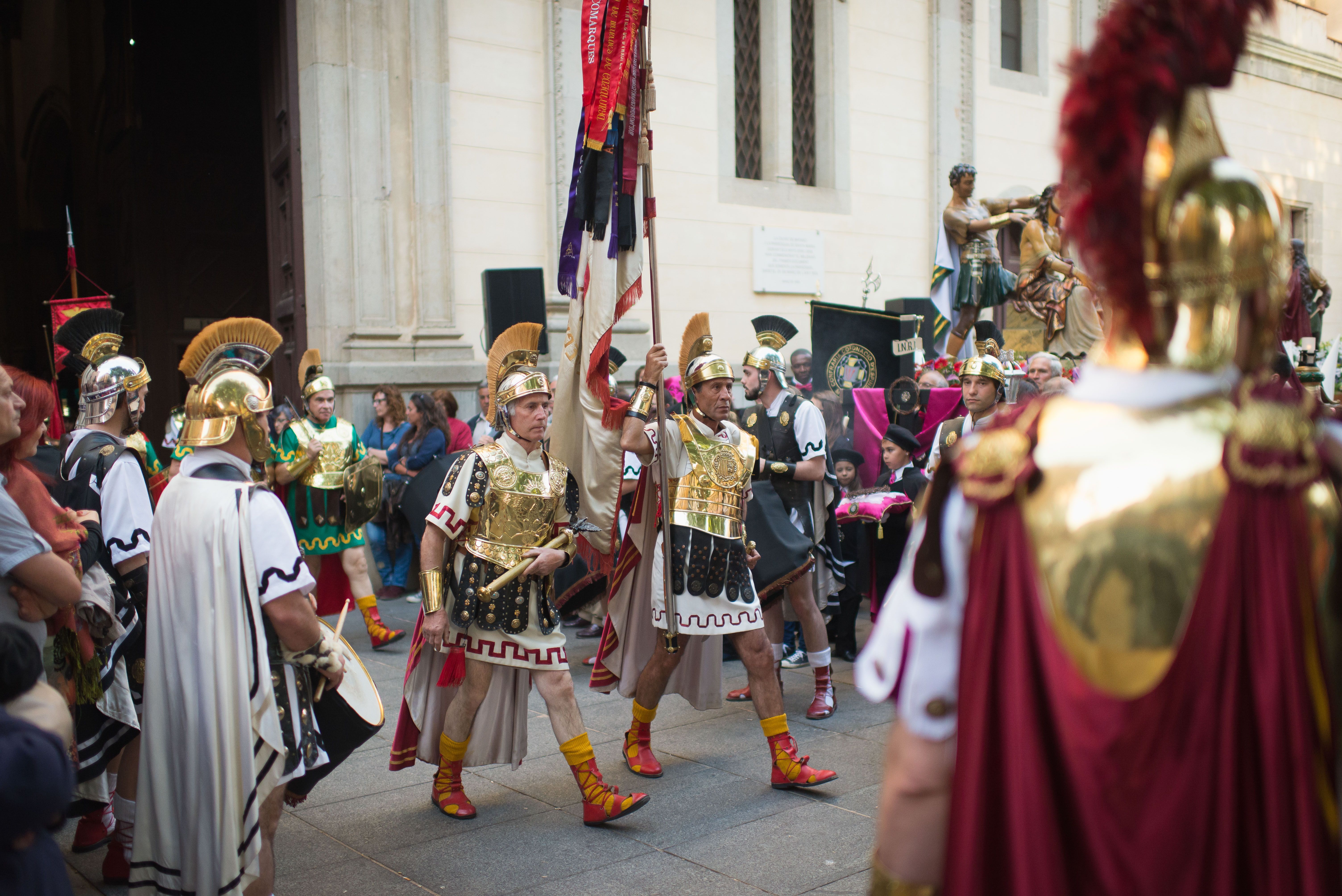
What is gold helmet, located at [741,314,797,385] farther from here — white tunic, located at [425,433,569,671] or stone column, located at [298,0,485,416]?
stone column, located at [298,0,485,416]

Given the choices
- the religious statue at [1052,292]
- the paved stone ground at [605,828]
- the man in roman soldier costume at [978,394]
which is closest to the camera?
the paved stone ground at [605,828]

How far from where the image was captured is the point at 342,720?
3.40 meters

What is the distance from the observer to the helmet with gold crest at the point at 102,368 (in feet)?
14.0

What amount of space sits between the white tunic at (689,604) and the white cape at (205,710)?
1.99m

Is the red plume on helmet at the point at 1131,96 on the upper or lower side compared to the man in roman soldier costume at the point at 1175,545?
upper

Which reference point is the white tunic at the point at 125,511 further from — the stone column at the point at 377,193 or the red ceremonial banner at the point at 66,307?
the stone column at the point at 377,193

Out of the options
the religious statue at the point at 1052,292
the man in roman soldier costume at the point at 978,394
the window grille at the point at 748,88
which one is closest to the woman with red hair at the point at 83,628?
the man in roman soldier costume at the point at 978,394

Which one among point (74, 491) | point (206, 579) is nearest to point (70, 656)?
point (74, 491)

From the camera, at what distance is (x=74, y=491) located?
4.07 metres

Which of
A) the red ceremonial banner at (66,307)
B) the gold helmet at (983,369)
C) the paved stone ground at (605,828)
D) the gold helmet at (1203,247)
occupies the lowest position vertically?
the paved stone ground at (605,828)

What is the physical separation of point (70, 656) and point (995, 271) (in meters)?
9.79

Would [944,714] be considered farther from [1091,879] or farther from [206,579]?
[206,579]

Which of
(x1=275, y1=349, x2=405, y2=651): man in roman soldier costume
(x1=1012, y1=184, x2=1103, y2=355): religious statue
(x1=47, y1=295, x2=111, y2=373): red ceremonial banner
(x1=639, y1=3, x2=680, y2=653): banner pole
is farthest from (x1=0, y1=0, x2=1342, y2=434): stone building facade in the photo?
(x1=639, y1=3, x2=680, y2=653): banner pole

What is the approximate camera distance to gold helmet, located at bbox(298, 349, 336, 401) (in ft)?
25.1
